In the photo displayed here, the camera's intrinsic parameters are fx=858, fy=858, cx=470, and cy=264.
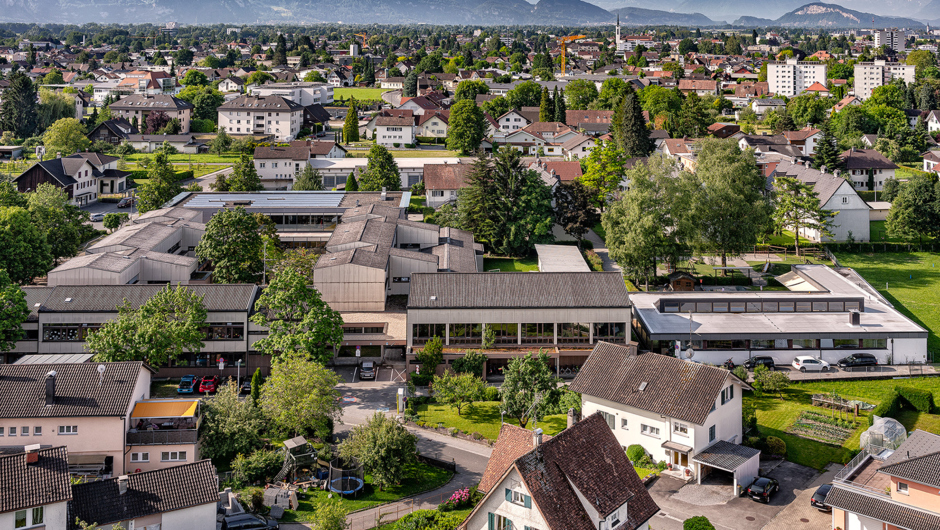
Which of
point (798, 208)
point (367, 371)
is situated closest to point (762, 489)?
point (367, 371)

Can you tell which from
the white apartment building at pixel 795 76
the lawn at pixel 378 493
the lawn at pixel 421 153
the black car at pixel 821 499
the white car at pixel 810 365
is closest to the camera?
the black car at pixel 821 499

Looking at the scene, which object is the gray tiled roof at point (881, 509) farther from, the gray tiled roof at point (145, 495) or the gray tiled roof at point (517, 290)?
the gray tiled roof at point (145, 495)

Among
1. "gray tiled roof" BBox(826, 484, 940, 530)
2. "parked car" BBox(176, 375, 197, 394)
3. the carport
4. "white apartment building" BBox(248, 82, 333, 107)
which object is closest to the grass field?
"white apartment building" BBox(248, 82, 333, 107)

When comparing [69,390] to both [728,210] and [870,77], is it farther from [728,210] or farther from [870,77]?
[870,77]

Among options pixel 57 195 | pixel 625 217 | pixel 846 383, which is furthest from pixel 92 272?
pixel 846 383

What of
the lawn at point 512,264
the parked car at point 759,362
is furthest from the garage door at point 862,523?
the lawn at point 512,264

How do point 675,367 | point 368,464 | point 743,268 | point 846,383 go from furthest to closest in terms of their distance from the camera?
point 743,268, point 846,383, point 675,367, point 368,464

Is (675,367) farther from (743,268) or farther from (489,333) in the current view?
(743,268)
